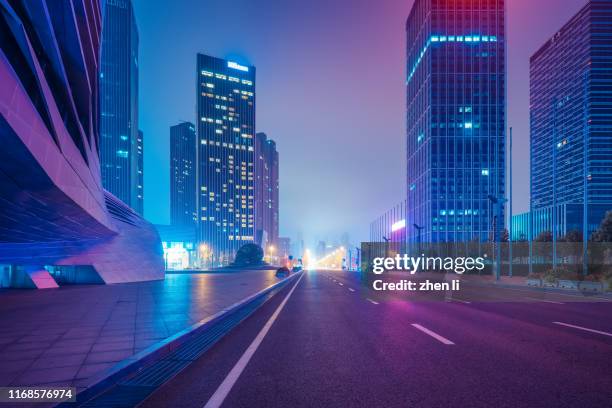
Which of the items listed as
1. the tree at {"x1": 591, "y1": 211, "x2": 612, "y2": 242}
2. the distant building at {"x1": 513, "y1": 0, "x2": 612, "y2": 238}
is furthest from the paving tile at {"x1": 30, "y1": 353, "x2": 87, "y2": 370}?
the distant building at {"x1": 513, "y1": 0, "x2": 612, "y2": 238}

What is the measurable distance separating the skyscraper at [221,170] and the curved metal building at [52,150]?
159 metres

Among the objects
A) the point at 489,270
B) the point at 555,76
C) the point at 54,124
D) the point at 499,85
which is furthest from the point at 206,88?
the point at 54,124

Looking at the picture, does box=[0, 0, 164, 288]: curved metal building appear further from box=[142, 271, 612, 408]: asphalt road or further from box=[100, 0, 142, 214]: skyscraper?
box=[100, 0, 142, 214]: skyscraper

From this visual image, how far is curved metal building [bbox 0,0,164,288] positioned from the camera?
9.29 metres

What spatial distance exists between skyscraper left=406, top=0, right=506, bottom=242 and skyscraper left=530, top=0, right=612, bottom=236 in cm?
1697

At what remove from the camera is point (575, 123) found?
108 meters

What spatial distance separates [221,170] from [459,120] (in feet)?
389

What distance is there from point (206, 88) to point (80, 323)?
668ft

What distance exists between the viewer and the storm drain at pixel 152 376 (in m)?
4.19

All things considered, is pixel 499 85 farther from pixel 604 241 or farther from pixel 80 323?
pixel 80 323

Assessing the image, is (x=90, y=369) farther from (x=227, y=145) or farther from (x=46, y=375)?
(x=227, y=145)

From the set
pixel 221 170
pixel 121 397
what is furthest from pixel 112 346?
pixel 221 170

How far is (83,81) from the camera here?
19.0 m

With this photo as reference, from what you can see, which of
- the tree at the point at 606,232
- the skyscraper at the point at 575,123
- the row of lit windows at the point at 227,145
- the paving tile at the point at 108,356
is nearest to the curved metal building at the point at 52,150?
the paving tile at the point at 108,356
